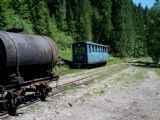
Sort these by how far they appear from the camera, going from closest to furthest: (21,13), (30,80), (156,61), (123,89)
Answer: (30,80)
(123,89)
(21,13)
(156,61)

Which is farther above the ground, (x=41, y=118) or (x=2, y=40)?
(x=2, y=40)

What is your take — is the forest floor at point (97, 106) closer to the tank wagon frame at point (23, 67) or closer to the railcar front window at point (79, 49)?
the tank wagon frame at point (23, 67)

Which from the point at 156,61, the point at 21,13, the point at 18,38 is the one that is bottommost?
the point at 156,61

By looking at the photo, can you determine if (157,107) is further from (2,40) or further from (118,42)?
(118,42)

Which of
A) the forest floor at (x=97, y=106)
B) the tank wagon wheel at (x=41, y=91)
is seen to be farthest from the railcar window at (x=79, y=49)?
the tank wagon wheel at (x=41, y=91)

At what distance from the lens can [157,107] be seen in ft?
53.6

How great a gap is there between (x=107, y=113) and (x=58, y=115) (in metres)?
1.96

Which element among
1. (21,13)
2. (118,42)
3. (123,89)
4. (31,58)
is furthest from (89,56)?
(118,42)

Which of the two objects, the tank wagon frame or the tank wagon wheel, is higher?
the tank wagon frame

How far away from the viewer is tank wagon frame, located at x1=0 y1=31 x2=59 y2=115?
45.9 ft

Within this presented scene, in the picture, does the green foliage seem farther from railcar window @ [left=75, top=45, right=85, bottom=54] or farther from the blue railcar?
railcar window @ [left=75, top=45, right=85, bottom=54]

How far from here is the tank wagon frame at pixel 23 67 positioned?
551 inches

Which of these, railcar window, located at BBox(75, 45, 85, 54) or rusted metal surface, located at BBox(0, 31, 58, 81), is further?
railcar window, located at BBox(75, 45, 85, 54)

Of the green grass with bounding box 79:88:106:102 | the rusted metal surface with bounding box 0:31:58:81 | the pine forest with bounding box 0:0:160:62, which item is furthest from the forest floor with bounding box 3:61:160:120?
the pine forest with bounding box 0:0:160:62
